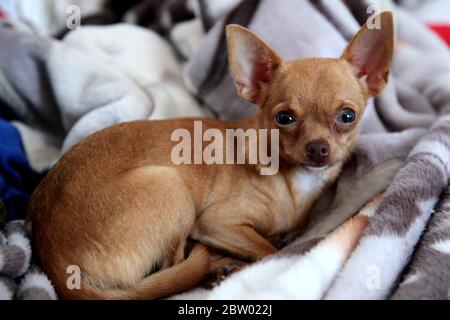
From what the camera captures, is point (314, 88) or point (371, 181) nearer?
point (314, 88)

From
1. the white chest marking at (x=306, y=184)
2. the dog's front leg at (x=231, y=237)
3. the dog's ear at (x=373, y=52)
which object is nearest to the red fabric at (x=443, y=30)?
the dog's ear at (x=373, y=52)

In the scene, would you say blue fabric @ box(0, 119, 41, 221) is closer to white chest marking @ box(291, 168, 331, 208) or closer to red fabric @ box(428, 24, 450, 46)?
white chest marking @ box(291, 168, 331, 208)

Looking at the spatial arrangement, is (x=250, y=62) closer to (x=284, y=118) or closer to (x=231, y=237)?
(x=284, y=118)

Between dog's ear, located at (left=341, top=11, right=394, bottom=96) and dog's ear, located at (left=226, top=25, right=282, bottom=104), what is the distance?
25 cm

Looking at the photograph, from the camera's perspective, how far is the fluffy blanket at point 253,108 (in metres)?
1.36

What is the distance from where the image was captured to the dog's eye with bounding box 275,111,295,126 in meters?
1.63

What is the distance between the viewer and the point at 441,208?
1556 mm

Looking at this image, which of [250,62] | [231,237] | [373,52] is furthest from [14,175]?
[373,52]

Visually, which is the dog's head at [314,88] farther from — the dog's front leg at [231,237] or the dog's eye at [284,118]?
the dog's front leg at [231,237]

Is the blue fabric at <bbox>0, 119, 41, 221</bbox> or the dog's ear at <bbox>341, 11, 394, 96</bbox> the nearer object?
the dog's ear at <bbox>341, 11, 394, 96</bbox>

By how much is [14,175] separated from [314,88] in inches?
43.8

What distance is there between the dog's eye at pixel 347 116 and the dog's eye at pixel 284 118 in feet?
0.49

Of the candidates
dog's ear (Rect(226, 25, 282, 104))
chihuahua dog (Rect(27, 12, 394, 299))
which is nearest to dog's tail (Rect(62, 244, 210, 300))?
chihuahua dog (Rect(27, 12, 394, 299))

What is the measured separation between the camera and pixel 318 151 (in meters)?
1.55
